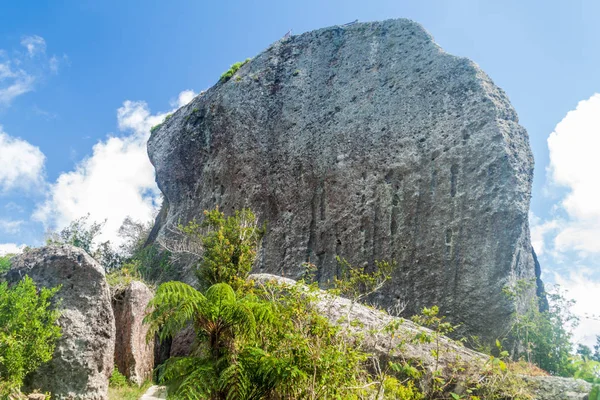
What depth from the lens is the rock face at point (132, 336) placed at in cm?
1015

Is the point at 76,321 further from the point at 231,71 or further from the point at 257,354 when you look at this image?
the point at 231,71

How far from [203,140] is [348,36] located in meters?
7.34

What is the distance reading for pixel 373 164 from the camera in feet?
45.9

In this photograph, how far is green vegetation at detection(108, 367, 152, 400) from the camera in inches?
337

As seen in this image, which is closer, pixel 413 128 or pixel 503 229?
pixel 503 229

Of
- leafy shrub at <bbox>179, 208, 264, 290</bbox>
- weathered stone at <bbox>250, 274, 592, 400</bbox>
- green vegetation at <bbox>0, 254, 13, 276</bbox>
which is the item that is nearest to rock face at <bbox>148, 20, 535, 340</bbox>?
leafy shrub at <bbox>179, 208, 264, 290</bbox>

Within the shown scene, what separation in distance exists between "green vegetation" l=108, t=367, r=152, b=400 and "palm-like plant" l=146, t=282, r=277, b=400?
4725 millimetres

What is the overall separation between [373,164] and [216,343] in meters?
10.4

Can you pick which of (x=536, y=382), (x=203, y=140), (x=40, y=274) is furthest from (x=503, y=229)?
(x=203, y=140)

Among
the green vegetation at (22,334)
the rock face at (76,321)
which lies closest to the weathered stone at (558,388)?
the rock face at (76,321)

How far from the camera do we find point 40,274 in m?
7.61

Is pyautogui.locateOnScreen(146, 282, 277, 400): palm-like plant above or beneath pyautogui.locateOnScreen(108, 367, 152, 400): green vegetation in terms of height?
above

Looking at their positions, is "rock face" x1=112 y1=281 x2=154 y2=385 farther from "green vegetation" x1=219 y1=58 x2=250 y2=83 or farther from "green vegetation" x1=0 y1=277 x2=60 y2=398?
"green vegetation" x1=219 y1=58 x2=250 y2=83

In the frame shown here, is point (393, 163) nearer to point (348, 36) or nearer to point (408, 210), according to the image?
point (408, 210)
